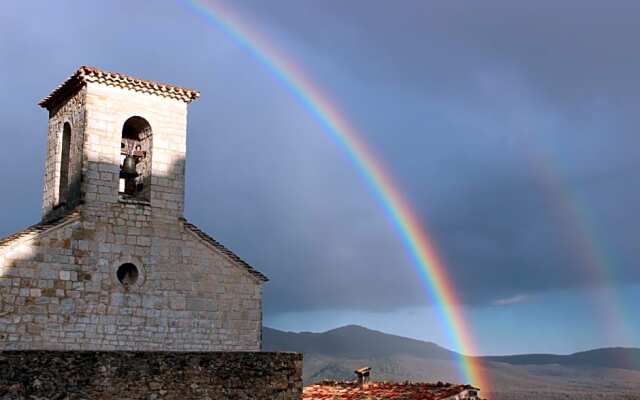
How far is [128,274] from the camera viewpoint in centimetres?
1947

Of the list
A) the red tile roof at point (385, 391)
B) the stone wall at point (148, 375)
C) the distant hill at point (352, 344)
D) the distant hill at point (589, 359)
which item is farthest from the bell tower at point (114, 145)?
the distant hill at point (589, 359)

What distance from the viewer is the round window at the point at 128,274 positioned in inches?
761

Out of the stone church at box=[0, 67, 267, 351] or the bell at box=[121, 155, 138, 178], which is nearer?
the stone church at box=[0, 67, 267, 351]

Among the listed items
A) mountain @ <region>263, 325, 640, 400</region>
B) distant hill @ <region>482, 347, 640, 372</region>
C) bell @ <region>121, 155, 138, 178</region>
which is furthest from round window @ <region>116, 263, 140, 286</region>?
distant hill @ <region>482, 347, 640, 372</region>

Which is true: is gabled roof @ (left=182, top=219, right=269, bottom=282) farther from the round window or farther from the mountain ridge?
the mountain ridge

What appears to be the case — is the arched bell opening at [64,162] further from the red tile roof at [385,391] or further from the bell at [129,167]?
the red tile roof at [385,391]

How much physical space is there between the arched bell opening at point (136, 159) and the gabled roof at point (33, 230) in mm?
1809

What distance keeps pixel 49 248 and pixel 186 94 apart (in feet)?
18.3

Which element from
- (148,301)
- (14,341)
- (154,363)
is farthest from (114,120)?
(154,363)

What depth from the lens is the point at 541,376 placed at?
120 m

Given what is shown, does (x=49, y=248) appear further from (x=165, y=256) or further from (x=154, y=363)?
(x=154, y=363)

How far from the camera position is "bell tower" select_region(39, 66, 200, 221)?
19.5 m

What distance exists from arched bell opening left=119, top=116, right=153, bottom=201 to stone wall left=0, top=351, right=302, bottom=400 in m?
11.2

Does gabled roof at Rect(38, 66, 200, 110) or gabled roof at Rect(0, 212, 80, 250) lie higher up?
gabled roof at Rect(38, 66, 200, 110)
